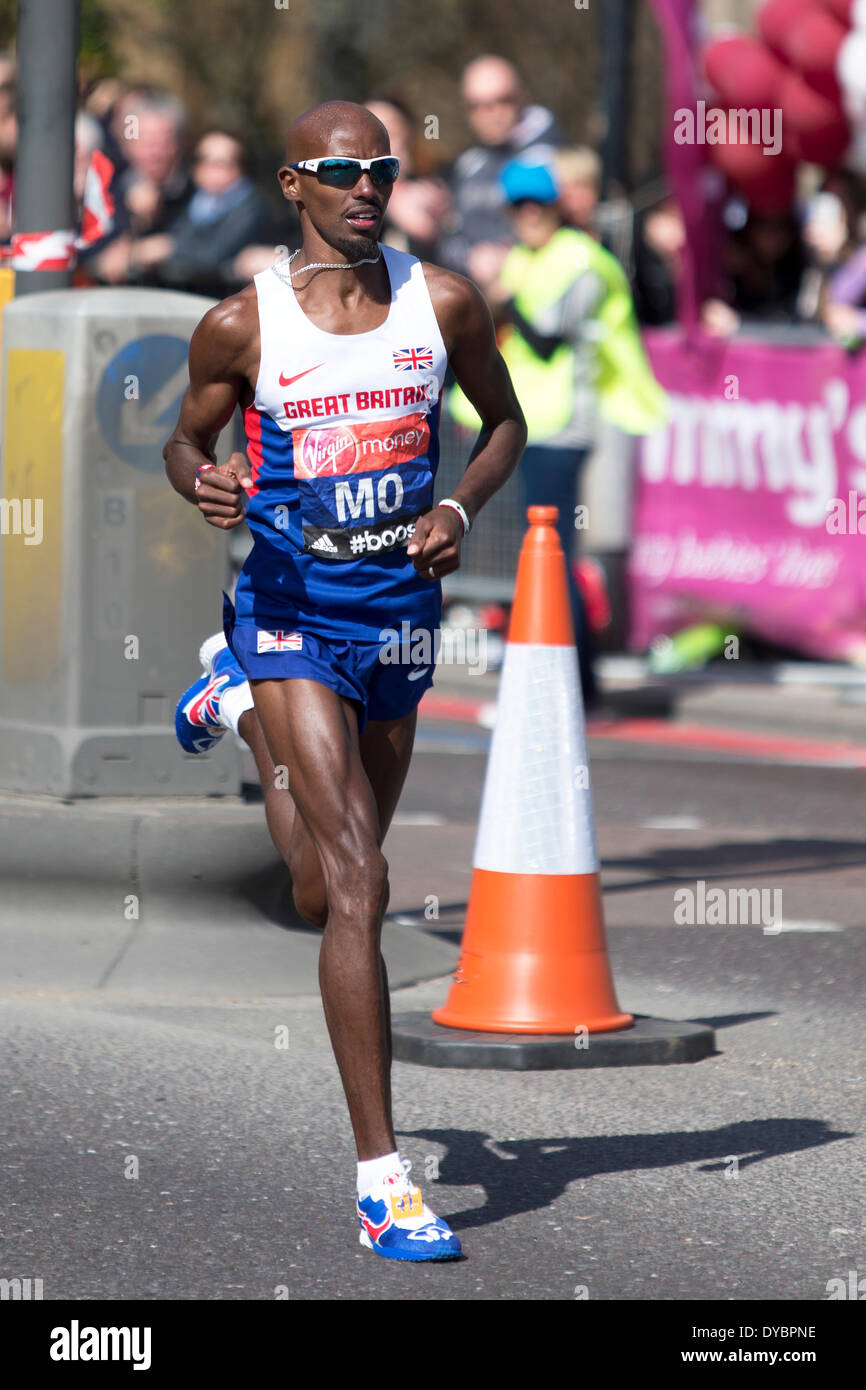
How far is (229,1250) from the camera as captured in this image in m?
4.38

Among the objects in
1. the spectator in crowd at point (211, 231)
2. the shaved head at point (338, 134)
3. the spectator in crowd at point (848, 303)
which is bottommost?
the shaved head at point (338, 134)

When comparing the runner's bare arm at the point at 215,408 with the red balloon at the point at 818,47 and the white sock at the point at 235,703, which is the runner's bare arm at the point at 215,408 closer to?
the white sock at the point at 235,703

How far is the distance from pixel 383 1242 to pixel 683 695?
28.1ft

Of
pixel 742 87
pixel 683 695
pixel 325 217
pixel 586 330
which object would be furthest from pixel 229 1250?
pixel 742 87

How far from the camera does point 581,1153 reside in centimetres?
512

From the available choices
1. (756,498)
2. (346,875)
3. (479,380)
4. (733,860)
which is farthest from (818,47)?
(346,875)

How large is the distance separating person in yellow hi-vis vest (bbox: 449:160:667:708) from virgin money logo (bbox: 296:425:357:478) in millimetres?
6620

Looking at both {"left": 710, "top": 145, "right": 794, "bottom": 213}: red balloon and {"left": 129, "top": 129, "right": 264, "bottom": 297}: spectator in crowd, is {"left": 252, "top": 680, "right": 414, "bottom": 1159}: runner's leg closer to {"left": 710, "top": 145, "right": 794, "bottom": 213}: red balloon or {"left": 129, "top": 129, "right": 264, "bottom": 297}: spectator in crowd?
{"left": 710, "top": 145, "right": 794, "bottom": 213}: red balloon

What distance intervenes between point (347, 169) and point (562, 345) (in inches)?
271

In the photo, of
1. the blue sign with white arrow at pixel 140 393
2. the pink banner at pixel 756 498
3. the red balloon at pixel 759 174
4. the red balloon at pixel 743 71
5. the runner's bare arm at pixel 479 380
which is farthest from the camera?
the red balloon at pixel 743 71

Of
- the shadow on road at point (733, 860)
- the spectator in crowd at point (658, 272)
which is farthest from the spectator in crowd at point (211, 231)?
the shadow on road at point (733, 860)

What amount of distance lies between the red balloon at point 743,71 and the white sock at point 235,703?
1002 centimetres

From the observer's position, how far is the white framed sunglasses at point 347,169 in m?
4.54
